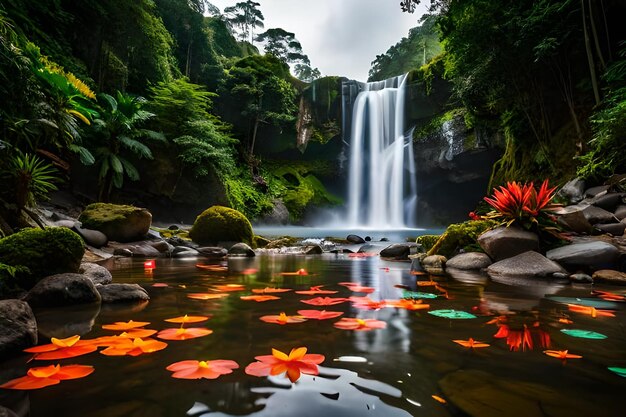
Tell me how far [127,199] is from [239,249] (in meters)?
12.1

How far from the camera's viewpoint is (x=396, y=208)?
25.3m

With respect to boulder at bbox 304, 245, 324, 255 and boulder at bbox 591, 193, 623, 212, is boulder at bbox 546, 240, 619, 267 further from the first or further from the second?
boulder at bbox 304, 245, 324, 255

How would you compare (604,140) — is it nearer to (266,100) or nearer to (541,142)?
(541,142)

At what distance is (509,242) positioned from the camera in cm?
532

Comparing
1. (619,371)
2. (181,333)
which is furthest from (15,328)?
(619,371)

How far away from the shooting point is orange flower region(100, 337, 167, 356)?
1.49 meters

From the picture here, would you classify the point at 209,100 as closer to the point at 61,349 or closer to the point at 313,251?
the point at 313,251

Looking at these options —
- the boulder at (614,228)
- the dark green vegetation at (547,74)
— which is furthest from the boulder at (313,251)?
the dark green vegetation at (547,74)

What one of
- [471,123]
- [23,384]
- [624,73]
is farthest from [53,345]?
[471,123]

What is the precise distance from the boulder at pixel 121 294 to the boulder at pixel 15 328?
3.28 feet

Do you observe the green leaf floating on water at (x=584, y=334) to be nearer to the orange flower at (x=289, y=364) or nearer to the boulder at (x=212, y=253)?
the orange flower at (x=289, y=364)

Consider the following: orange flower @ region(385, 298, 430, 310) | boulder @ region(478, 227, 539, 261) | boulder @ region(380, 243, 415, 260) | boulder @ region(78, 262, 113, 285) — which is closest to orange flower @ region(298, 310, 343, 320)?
orange flower @ region(385, 298, 430, 310)

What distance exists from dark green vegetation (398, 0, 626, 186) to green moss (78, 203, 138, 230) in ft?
36.5

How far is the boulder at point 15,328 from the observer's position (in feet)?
4.70
